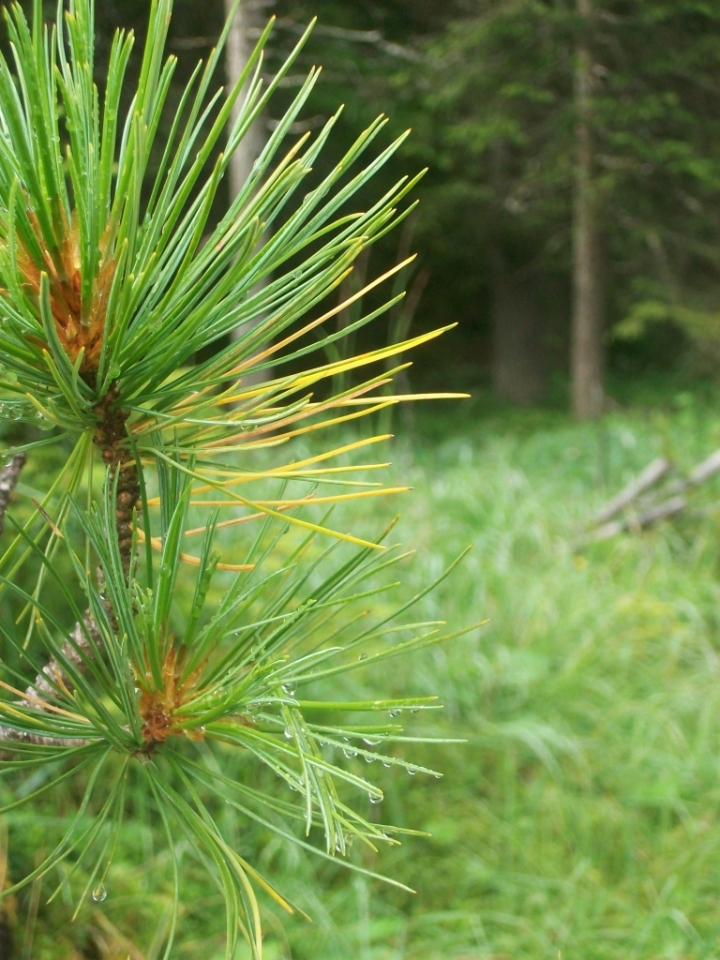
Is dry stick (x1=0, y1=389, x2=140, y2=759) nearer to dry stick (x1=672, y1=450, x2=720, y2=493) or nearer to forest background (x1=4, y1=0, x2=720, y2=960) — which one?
forest background (x1=4, y1=0, x2=720, y2=960)

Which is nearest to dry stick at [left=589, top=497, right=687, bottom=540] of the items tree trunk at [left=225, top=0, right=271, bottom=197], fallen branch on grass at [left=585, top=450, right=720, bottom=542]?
fallen branch on grass at [left=585, top=450, right=720, bottom=542]

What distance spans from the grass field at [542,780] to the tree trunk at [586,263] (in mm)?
3213

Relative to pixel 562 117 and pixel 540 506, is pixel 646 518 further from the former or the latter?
pixel 562 117

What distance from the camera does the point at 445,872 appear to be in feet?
6.06

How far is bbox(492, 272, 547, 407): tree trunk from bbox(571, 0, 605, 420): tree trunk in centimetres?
166

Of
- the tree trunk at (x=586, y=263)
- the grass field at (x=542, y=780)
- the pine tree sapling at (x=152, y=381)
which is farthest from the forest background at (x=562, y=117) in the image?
the pine tree sapling at (x=152, y=381)

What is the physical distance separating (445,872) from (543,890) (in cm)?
23

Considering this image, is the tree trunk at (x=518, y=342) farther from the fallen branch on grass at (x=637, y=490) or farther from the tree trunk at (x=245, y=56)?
the fallen branch on grass at (x=637, y=490)

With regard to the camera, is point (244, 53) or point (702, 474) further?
point (244, 53)

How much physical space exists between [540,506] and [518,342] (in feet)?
17.1

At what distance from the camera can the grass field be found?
61.2 inches

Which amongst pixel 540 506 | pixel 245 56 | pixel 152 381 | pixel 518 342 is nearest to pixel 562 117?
pixel 245 56

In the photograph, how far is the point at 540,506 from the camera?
3.68 m

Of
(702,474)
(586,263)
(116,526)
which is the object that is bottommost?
(702,474)
